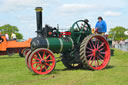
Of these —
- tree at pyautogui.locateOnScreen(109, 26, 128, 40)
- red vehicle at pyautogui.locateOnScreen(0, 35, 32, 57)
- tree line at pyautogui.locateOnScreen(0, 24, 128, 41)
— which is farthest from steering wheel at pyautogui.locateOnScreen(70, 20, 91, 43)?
tree at pyautogui.locateOnScreen(109, 26, 128, 40)

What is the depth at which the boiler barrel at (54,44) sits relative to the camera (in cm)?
678

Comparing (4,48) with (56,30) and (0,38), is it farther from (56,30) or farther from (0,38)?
(56,30)

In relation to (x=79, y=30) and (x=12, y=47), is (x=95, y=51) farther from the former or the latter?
(x=12, y=47)

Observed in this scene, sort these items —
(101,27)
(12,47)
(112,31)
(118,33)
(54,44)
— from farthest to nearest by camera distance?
(112,31) < (118,33) < (12,47) < (101,27) < (54,44)

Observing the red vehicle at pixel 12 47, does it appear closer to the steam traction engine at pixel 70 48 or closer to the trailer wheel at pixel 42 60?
the steam traction engine at pixel 70 48

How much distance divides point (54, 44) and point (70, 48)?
0.66m

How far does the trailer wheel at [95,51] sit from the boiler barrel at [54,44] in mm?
479

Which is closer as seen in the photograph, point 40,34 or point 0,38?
point 40,34

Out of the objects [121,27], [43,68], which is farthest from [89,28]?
[121,27]

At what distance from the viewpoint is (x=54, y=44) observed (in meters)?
6.92

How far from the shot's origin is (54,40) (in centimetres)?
698

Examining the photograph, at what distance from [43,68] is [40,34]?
1.49m

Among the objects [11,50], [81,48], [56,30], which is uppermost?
[56,30]

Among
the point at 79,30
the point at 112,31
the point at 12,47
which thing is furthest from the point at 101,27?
the point at 112,31
